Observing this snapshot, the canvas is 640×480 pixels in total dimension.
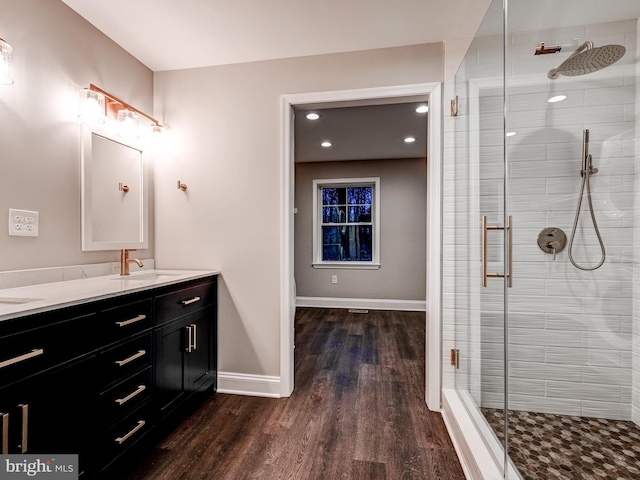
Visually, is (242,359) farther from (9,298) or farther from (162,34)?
(162,34)

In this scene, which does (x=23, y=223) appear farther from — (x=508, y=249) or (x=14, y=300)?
(x=508, y=249)

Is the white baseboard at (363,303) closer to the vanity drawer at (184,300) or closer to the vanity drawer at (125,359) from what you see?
the vanity drawer at (184,300)

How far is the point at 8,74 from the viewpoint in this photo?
150cm

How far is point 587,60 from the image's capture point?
1.53 metres

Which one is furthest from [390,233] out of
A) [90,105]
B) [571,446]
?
[90,105]

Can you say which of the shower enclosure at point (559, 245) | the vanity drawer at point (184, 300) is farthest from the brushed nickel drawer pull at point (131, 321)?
the shower enclosure at point (559, 245)

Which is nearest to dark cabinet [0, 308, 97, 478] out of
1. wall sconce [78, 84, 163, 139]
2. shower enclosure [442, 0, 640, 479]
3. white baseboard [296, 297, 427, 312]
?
wall sconce [78, 84, 163, 139]

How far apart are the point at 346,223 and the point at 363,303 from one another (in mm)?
1338

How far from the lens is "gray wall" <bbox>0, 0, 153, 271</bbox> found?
5.18 feet

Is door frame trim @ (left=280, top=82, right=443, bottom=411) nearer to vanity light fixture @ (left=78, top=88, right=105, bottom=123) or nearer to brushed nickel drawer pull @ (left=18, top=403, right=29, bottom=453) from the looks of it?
vanity light fixture @ (left=78, top=88, right=105, bottom=123)

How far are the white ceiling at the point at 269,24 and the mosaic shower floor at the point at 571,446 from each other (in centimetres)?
222

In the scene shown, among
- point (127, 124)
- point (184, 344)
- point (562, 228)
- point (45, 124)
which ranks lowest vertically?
point (184, 344)

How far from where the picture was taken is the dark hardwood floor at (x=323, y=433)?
1593 mm

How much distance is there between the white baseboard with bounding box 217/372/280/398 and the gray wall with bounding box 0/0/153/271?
4.01 feet
